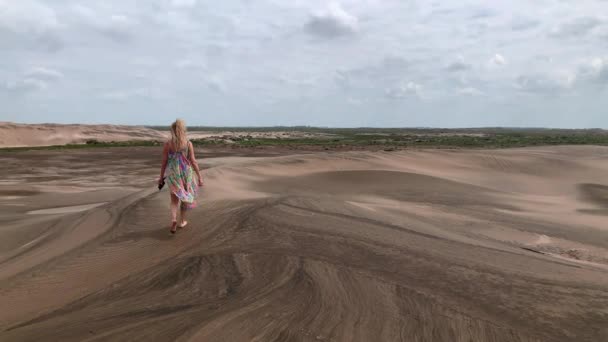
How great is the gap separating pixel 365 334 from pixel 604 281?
9.41 feet

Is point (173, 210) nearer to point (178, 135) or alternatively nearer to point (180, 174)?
point (180, 174)

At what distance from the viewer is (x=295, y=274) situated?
4.19 m

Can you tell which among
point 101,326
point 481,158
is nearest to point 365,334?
point 101,326

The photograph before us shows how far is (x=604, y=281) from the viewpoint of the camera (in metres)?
4.19

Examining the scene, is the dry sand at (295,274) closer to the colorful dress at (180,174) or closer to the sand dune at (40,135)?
the colorful dress at (180,174)

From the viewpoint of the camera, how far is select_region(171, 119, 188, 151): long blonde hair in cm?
546

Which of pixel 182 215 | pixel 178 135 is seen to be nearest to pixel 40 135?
pixel 182 215

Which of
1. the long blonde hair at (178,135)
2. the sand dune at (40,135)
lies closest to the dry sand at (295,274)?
the long blonde hair at (178,135)

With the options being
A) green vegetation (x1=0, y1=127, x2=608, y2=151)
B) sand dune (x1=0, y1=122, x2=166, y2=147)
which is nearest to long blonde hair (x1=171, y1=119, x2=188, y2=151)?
green vegetation (x1=0, y1=127, x2=608, y2=151)

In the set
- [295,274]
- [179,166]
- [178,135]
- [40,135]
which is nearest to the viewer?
[295,274]

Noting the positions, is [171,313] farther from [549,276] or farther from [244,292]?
[549,276]

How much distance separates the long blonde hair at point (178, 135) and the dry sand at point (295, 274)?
1.22m

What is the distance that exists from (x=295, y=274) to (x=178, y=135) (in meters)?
2.57

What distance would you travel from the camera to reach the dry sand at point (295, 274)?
10.2ft
